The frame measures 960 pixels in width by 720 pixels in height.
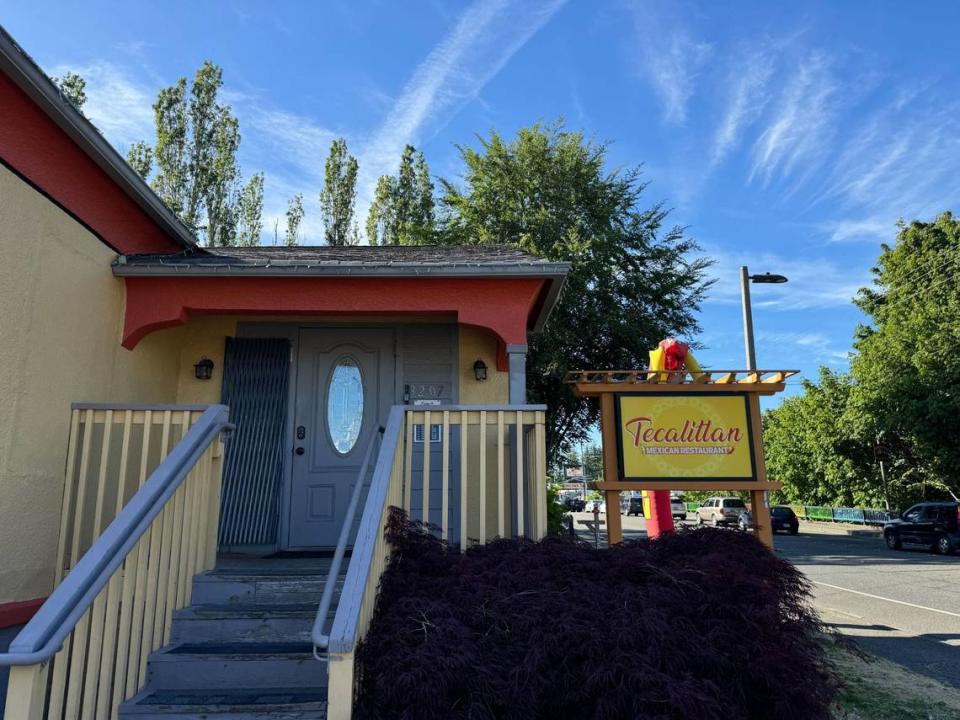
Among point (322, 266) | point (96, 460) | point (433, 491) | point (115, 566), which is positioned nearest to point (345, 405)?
point (433, 491)

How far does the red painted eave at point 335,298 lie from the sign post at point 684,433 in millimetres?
1269

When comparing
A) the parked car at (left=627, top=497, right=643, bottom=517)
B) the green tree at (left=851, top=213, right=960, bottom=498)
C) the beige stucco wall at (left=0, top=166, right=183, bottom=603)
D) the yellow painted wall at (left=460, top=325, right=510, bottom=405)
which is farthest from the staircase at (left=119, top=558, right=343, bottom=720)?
the parked car at (left=627, top=497, right=643, bottom=517)

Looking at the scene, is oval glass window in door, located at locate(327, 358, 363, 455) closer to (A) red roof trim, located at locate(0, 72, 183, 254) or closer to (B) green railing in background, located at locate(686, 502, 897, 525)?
(A) red roof trim, located at locate(0, 72, 183, 254)

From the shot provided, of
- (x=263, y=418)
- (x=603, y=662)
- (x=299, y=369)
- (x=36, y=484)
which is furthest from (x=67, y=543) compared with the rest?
(x=603, y=662)

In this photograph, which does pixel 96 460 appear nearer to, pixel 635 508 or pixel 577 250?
pixel 577 250

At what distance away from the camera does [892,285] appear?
29125 millimetres

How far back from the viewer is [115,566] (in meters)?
3.07

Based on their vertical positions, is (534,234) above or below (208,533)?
above

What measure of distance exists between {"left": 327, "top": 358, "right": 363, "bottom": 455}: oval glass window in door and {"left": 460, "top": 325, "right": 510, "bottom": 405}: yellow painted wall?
44.2 inches

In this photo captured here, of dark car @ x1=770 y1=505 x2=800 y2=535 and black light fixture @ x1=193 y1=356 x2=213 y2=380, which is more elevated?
black light fixture @ x1=193 y1=356 x2=213 y2=380

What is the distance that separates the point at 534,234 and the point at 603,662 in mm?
14718

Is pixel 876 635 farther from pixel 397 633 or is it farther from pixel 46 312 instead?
pixel 46 312

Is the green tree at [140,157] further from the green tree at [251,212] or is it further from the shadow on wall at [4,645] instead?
the shadow on wall at [4,645]

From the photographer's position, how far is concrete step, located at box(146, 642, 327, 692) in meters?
3.61
